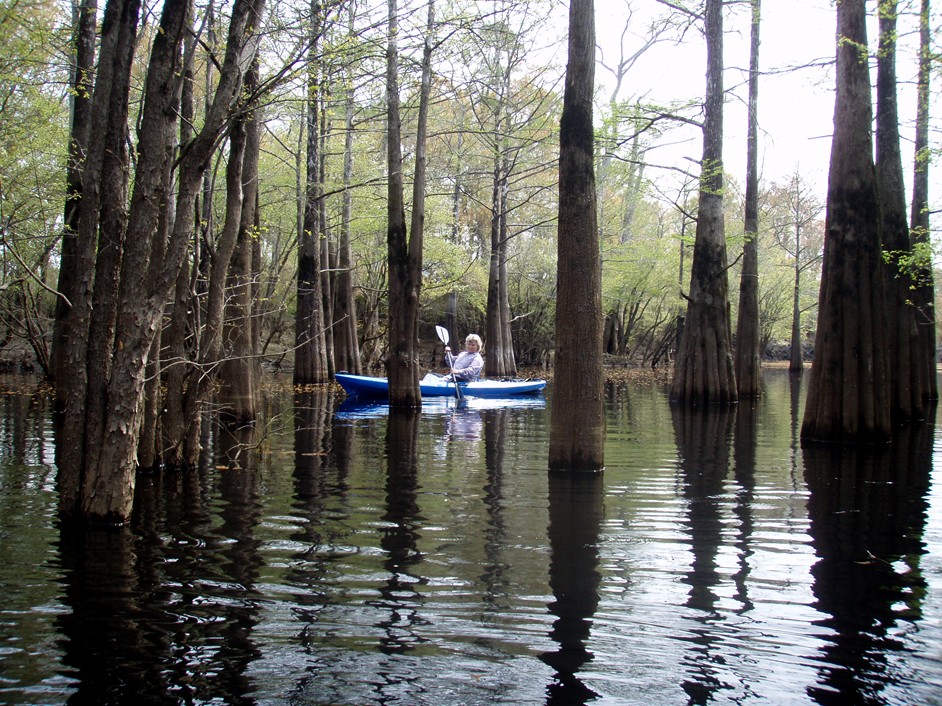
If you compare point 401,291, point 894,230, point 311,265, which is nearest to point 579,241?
point 401,291

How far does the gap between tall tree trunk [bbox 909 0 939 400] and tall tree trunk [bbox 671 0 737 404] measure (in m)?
3.18

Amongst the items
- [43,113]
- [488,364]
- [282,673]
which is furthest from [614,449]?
[488,364]

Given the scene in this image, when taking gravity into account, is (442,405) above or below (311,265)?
below

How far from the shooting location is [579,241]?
6.79 meters

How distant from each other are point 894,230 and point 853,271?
160 inches

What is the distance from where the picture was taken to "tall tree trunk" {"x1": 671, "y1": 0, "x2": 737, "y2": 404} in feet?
48.8

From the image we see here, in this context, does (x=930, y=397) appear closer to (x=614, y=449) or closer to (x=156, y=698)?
(x=614, y=449)

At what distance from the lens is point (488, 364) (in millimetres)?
22453

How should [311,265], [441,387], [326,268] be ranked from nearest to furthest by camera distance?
1. [441,387]
2. [311,265]
3. [326,268]

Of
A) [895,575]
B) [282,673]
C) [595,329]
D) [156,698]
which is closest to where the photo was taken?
[156,698]

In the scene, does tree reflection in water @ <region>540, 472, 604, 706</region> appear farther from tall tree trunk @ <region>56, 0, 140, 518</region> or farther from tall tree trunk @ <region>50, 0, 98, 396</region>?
tall tree trunk @ <region>50, 0, 98, 396</region>

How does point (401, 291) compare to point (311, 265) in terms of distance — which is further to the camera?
point (311, 265)

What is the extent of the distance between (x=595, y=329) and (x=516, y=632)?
389cm

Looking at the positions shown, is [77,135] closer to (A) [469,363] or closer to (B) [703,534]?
(B) [703,534]
